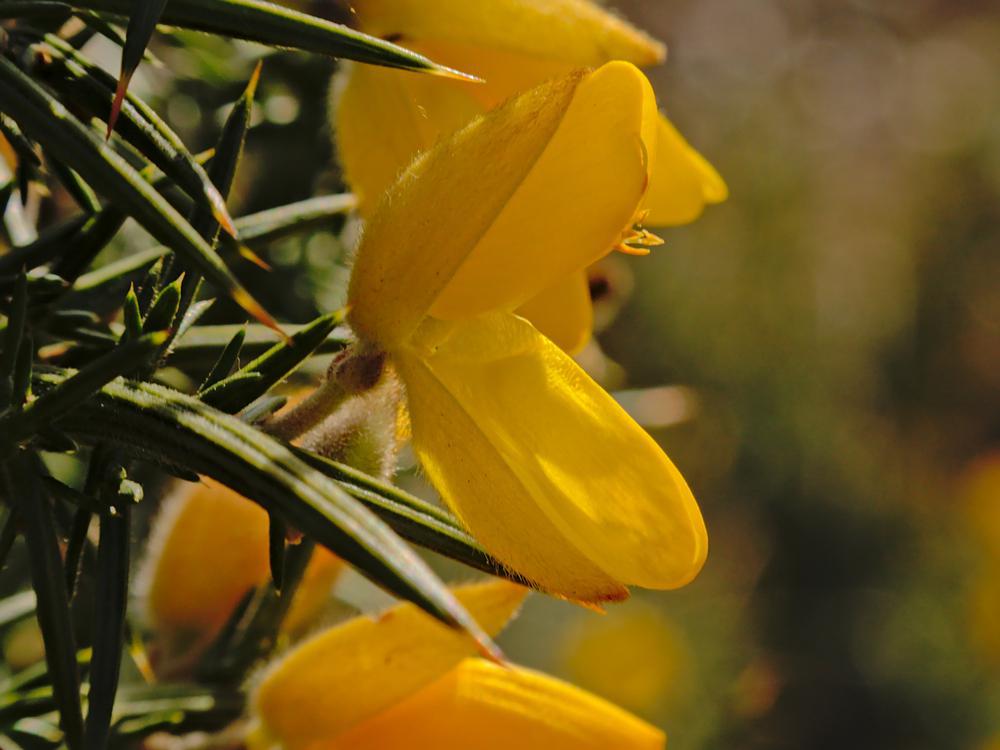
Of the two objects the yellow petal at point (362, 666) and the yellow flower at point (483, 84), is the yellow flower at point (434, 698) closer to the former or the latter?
the yellow petal at point (362, 666)

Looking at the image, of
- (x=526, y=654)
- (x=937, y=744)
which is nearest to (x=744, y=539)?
(x=937, y=744)

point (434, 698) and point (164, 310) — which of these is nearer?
point (164, 310)

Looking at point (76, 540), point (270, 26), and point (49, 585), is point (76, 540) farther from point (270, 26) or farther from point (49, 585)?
point (270, 26)

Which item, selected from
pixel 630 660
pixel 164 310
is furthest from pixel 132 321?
pixel 630 660

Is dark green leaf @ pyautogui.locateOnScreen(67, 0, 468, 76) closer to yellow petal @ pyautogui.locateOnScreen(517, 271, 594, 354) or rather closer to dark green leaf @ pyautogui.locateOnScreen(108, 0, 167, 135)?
dark green leaf @ pyautogui.locateOnScreen(108, 0, 167, 135)

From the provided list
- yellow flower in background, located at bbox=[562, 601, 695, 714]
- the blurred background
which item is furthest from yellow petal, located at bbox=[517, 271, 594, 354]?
yellow flower in background, located at bbox=[562, 601, 695, 714]

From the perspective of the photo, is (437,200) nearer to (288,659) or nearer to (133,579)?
(288,659)
